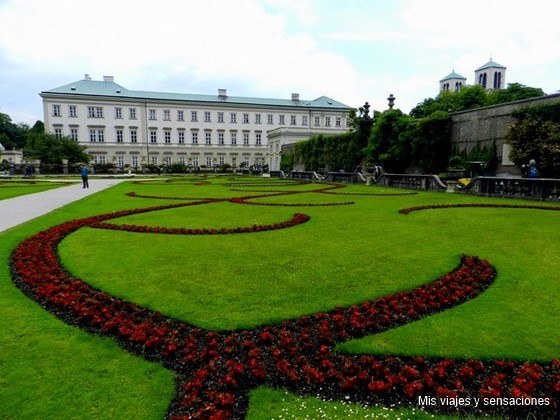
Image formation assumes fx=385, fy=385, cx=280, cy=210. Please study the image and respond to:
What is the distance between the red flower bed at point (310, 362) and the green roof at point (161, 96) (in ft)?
237

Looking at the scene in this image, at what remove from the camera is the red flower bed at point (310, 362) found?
270 cm

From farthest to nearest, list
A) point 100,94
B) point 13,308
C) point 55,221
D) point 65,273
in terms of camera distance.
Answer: point 100,94 → point 55,221 → point 65,273 → point 13,308

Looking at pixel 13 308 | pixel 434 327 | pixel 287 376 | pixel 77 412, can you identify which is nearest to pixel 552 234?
pixel 434 327

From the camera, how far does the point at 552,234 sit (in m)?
7.79

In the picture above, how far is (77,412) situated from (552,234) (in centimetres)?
867

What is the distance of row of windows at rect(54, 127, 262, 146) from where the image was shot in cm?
6762

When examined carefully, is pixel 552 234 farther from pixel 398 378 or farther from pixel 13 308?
pixel 13 308

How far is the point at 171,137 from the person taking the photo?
73.2 meters

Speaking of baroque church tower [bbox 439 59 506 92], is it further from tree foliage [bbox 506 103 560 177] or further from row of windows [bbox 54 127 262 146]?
tree foliage [bbox 506 103 560 177]

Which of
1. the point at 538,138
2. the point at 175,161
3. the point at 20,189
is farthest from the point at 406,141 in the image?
the point at 175,161

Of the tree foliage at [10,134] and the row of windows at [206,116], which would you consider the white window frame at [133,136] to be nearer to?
the row of windows at [206,116]

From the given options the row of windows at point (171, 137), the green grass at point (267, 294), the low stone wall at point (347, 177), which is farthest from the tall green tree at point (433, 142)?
the row of windows at point (171, 137)

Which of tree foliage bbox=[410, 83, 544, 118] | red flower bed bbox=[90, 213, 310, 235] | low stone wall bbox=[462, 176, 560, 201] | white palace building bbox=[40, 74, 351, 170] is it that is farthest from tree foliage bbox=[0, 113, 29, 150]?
low stone wall bbox=[462, 176, 560, 201]

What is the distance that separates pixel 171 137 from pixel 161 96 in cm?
820
